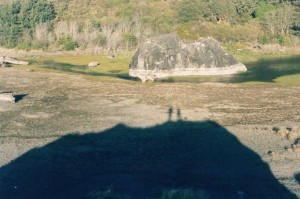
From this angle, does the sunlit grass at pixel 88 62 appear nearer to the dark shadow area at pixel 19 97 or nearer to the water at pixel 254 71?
the water at pixel 254 71

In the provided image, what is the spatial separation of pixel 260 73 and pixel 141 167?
43.9 m

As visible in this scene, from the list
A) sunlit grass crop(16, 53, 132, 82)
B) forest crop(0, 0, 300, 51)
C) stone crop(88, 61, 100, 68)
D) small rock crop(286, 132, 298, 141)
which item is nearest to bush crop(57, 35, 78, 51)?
forest crop(0, 0, 300, 51)

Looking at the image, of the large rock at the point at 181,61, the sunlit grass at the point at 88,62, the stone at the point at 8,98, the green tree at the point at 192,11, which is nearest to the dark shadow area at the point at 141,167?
the stone at the point at 8,98

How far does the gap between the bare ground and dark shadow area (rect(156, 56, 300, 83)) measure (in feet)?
15.1

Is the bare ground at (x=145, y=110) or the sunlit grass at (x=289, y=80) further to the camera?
the sunlit grass at (x=289, y=80)

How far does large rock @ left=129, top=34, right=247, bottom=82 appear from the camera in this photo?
68125 millimetres

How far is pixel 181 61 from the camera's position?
6869cm

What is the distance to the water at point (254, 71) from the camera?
63.1 m

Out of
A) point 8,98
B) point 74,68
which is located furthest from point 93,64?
point 8,98

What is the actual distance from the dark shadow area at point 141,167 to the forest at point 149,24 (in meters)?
66.1

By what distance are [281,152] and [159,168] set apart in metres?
9.03

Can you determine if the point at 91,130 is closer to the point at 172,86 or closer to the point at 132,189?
the point at 132,189

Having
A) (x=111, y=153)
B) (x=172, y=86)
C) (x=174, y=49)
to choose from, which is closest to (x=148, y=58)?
(x=174, y=49)

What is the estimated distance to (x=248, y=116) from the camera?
41438mm
